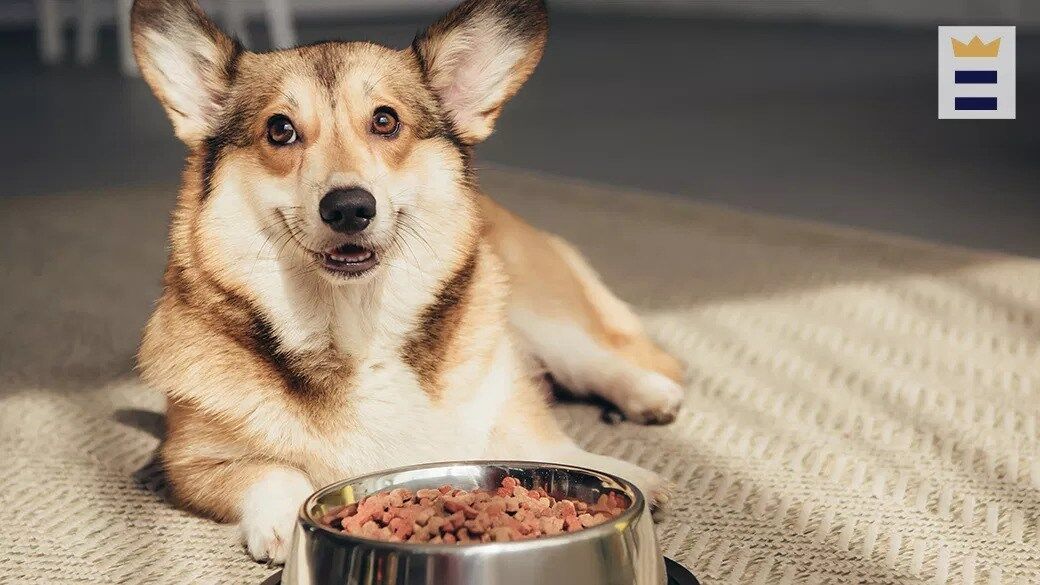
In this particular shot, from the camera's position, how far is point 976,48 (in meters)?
4.39

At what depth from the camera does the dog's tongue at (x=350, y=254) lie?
1334 millimetres

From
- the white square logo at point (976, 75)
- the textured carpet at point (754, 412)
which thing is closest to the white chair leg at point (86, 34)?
the textured carpet at point (754, 412)

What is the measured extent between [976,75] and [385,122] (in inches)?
139

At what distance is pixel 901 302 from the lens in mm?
2555

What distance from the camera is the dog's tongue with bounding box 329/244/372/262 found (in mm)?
1334

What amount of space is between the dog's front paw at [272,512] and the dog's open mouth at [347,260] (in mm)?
244

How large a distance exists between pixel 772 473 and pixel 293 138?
781 mm

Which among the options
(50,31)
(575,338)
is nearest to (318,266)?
(575,338)

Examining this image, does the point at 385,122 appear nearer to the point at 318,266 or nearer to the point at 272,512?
the point at 318,266

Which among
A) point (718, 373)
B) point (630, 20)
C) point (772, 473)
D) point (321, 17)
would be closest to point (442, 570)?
point (772, 473)

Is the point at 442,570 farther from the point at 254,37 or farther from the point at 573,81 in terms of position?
the point at 254,37

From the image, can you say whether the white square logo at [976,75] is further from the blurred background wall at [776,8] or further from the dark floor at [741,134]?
the blurred background wall at [776,8]

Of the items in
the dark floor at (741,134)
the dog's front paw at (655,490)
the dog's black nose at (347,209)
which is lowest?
the dark floor at (741,134)

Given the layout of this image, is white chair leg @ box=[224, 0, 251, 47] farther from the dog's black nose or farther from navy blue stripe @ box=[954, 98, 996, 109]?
the dog's black nose
